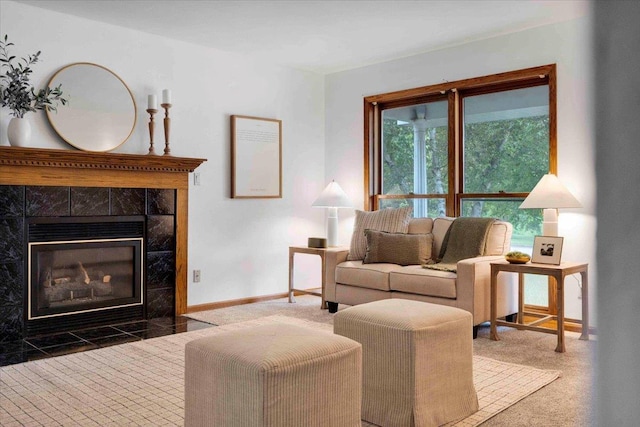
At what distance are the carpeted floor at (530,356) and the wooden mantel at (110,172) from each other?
69 centimetres

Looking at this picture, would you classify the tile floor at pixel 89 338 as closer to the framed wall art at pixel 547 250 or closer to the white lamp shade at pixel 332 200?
the white lamp shade at pixel 332 200

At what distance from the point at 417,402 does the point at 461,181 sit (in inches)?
132

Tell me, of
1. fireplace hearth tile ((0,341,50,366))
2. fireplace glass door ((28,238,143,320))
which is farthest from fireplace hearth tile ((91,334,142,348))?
fireplace glass door ((28,238,143,320))

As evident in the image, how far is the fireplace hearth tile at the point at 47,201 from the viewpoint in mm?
4102

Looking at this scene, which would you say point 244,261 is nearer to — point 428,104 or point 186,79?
point 186,79

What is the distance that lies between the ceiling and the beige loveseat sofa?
163 cm

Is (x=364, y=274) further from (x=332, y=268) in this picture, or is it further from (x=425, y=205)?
(x=425, y=205)

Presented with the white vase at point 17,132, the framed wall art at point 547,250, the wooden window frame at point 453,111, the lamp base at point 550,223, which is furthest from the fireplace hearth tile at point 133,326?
the lamp base at point 550,223

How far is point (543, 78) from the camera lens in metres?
4.72

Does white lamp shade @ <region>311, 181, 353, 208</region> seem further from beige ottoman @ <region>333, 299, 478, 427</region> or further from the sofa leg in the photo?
beige ottoman @ <region>333, 299, 478, 427</region>

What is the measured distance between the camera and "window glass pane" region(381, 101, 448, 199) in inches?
218

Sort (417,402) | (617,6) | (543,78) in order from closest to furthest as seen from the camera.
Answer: (617,6), (417,402), (543,78)

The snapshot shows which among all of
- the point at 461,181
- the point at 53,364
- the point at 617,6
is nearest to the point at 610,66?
the point at 617,6

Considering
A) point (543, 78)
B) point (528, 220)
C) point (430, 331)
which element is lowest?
point (430, 331)
